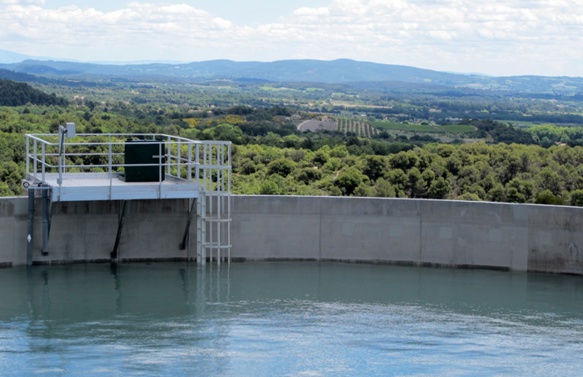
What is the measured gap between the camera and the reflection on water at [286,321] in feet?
53.0

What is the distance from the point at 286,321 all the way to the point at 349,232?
574 cm

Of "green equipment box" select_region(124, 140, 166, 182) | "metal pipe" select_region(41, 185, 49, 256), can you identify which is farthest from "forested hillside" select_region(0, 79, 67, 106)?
"metal pipe" select_region(41, 185, 49, 256)

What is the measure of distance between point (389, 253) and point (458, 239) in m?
1.69

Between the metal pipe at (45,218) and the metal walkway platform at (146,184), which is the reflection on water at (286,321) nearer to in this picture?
the metal pipe at (45,218)

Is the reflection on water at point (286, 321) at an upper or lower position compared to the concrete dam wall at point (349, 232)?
lower

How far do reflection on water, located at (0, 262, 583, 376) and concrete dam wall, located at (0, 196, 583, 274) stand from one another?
0.38 m

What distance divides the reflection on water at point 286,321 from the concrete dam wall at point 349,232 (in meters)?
0.38

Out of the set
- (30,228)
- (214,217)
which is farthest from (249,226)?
(30,228)

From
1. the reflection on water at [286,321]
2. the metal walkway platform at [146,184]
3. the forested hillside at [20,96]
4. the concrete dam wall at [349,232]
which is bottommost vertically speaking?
the reflection on water at [286,321]

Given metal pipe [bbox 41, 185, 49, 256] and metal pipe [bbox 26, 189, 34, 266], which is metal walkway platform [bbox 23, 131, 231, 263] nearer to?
metal pipe [bbox 41, 185, 49, 256]

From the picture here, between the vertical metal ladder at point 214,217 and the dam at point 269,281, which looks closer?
the dam at point 269,281

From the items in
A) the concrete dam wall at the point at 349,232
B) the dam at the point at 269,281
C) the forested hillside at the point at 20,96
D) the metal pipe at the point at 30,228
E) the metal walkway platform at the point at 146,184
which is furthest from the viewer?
the forested hillside at the point at 20,96

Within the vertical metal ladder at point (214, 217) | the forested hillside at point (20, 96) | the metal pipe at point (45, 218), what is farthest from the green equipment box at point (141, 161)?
the forested hillside at point (20, 96)

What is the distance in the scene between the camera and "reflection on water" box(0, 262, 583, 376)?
636 inches
